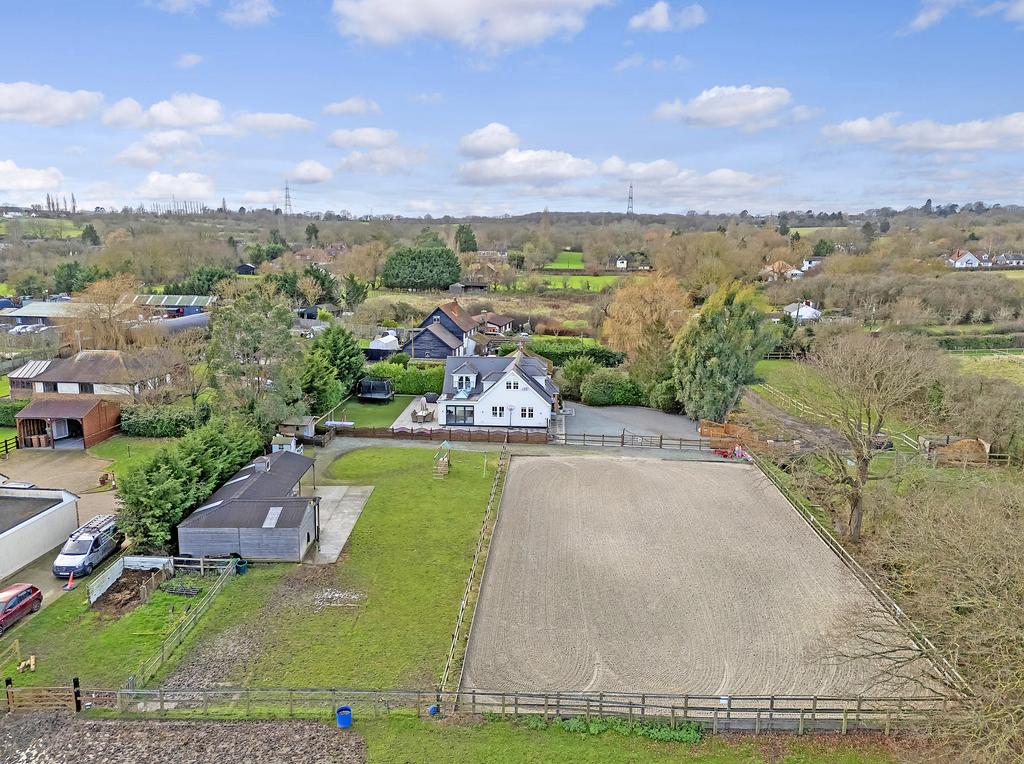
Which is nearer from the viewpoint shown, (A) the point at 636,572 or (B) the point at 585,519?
(A) the point at 636,572

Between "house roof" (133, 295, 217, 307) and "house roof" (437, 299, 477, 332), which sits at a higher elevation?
"house roof" (133, 295, 217, 307)

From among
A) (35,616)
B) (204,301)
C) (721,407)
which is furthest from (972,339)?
(204,301)

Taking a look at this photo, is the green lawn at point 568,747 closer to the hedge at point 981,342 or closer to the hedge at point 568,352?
the hedge at point 568,352

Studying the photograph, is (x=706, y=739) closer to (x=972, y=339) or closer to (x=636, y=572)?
(x=636, y=572)

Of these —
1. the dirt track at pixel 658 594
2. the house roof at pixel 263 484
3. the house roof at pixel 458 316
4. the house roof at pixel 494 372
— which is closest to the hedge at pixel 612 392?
the house roof at pixel 494 372

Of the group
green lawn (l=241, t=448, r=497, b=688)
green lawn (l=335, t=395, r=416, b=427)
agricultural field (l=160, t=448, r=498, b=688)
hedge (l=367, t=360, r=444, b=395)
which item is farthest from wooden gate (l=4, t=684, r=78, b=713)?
hedge (l=367, t=360, r=444, b=395)

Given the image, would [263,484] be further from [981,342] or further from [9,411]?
[981,342]

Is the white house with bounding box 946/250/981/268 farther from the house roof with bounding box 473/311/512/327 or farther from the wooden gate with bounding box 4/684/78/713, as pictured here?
the wooden gate with bounding box 4/684/78/713
